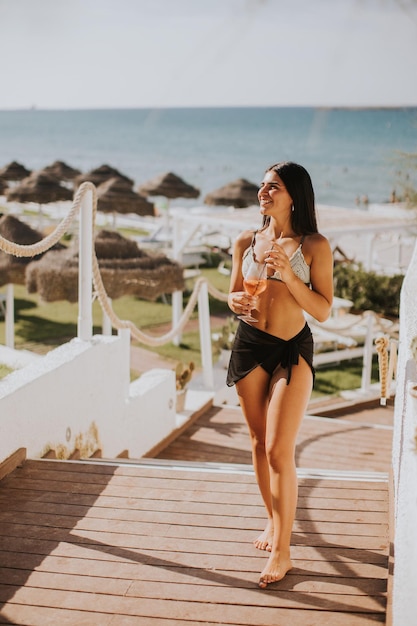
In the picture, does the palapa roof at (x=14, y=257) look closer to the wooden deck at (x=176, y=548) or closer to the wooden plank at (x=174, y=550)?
the wooden deck at (x=176, y=548)

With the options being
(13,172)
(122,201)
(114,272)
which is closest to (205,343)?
(114,272)

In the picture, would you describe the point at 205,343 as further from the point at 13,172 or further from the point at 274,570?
the point at 13,172

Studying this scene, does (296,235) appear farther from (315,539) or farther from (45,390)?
(45,390)

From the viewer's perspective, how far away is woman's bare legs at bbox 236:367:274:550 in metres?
2.92

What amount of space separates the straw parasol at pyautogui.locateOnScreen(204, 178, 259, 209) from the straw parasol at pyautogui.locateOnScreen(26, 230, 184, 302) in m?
5.13

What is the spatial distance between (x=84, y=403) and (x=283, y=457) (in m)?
1.94

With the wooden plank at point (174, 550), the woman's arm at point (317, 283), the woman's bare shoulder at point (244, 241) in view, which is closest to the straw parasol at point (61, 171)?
the wooden plank at point (174, 550)

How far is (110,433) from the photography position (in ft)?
15.9

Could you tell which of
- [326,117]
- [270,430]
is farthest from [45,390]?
[326,117]

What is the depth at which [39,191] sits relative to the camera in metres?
18.0

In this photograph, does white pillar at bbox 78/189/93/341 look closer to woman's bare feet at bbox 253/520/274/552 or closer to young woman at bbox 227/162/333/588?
young woman at bbox 227/162/333/588

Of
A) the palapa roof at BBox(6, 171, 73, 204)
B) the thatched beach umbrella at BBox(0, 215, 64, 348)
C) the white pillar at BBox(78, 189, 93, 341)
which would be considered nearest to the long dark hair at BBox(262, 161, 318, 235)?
the white pillar at BBox(78, 189, 93, 341)

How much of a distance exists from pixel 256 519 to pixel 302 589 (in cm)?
62

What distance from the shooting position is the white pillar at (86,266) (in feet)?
15.1
